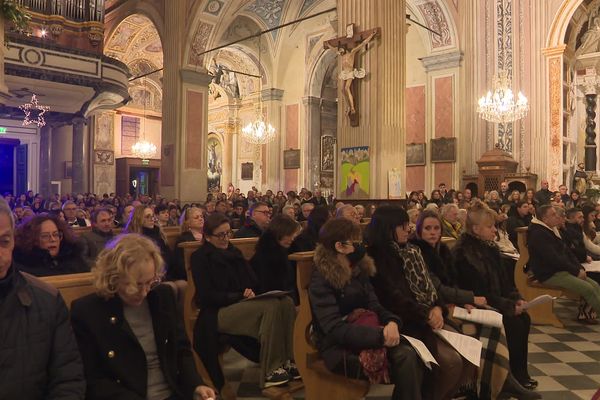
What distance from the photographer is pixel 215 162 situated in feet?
88.0

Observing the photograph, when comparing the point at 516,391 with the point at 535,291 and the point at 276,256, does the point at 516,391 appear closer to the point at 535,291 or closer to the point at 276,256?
the point at 276,256

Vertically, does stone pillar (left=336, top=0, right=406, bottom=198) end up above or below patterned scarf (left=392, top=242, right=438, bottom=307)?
above

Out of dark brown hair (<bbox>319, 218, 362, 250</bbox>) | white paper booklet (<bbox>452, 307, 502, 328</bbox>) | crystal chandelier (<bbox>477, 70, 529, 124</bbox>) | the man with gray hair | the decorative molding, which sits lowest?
white paper booklet (<bbox>452, 307, 502, 328</bbox>)

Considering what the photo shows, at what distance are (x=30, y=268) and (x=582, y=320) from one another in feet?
18.4

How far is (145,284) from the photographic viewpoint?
217cm

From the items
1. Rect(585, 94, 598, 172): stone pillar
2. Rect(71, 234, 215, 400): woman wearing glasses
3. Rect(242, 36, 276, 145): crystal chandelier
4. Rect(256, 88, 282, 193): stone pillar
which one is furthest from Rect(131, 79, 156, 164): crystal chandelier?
Rect(71, 234, 215, 400): woman wearing glasses

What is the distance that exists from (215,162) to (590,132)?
17.1 meters

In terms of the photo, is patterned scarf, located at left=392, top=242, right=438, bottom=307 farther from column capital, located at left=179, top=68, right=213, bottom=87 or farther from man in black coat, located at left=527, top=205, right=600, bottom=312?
column capital, located at left=179, top=68, right=213, bottom=87

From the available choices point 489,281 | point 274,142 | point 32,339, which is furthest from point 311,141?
point 32,339

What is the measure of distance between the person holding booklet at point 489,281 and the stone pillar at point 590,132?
13.3 m

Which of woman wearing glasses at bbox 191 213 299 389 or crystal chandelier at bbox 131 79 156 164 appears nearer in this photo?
woman wearing glasses at bbox 191 213 299 389

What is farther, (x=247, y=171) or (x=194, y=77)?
(x=247, y=171)

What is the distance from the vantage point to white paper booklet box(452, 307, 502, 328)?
3475mm

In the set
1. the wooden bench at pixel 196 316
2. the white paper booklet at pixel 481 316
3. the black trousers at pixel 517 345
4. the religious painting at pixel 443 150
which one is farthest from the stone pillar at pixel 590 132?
the white paper booklet at pixel 481 316
